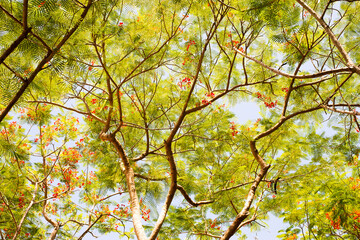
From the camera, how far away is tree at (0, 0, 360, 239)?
3.97 m

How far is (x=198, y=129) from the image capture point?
5203mm

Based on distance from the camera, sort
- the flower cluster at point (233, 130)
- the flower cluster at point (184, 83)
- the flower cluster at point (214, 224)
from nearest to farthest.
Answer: the flower cluster at point (184, 83) < the flower cluster at point (233, 130) < the flower cluster at point (214, 224)

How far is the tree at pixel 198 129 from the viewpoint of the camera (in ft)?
13.0

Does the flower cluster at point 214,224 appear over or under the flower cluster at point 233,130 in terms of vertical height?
under

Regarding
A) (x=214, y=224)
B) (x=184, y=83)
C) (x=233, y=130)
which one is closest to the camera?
(x=184, y=83)

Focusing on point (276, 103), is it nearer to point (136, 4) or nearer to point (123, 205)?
point (136, 4)

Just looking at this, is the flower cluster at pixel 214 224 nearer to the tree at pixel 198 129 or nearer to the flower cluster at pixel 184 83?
the tree at pixel 198 129

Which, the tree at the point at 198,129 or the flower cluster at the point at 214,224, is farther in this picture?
the flower cluster at the point at 214,224

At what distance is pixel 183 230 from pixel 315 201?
2.53 m

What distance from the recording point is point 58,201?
681 cm

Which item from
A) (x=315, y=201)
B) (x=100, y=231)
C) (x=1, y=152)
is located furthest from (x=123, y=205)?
(x=315, y=201)

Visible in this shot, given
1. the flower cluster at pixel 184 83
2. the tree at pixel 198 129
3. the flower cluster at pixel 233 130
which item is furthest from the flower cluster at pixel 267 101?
the flower cluster at pixel 184 83

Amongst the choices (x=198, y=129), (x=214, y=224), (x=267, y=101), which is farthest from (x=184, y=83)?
(x=214, y=224)

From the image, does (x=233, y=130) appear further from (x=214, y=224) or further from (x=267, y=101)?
(x=214, y=224)
